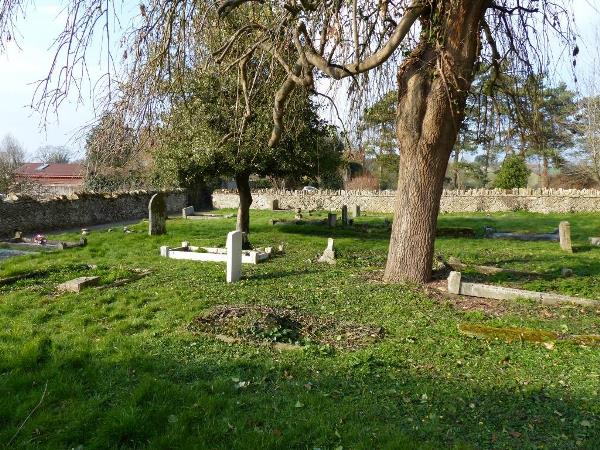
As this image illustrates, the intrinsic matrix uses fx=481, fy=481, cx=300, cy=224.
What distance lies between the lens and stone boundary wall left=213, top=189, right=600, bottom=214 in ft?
92.6

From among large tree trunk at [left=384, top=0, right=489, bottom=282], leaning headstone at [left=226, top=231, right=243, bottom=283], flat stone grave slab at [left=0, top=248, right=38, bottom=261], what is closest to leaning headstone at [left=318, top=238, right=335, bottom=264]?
large tree trunk at [left=384, top=0, right=489, bottom=282]

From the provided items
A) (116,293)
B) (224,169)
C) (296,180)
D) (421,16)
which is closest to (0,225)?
(224,169)

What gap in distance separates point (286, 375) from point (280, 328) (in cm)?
120

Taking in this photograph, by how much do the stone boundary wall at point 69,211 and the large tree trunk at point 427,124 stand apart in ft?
49.7

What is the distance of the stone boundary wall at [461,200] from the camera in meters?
28.2

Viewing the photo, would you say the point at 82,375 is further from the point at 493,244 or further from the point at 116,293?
the point at 493,244

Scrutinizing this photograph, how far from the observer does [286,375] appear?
4781mm

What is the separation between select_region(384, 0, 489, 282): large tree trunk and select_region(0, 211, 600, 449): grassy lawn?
810mm

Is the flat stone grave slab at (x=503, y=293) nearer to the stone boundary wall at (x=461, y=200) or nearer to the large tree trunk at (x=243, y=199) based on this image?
the large tree trunk at (x=243, y=199)

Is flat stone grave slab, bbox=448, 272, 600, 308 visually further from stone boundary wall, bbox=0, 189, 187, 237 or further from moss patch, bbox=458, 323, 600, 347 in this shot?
stone boundary wall, bbox=0, 189, 187, 237

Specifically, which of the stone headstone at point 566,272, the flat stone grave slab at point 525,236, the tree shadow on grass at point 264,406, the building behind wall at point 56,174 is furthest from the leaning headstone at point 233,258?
the building behind wall at point 56,174

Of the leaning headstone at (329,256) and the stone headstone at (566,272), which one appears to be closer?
the stone headstone at (566,272)

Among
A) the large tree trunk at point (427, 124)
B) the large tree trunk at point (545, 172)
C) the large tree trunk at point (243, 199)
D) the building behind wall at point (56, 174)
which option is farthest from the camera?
the building behind wall at point (56, 174)

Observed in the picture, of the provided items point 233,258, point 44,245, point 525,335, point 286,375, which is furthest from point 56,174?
point 525,335
